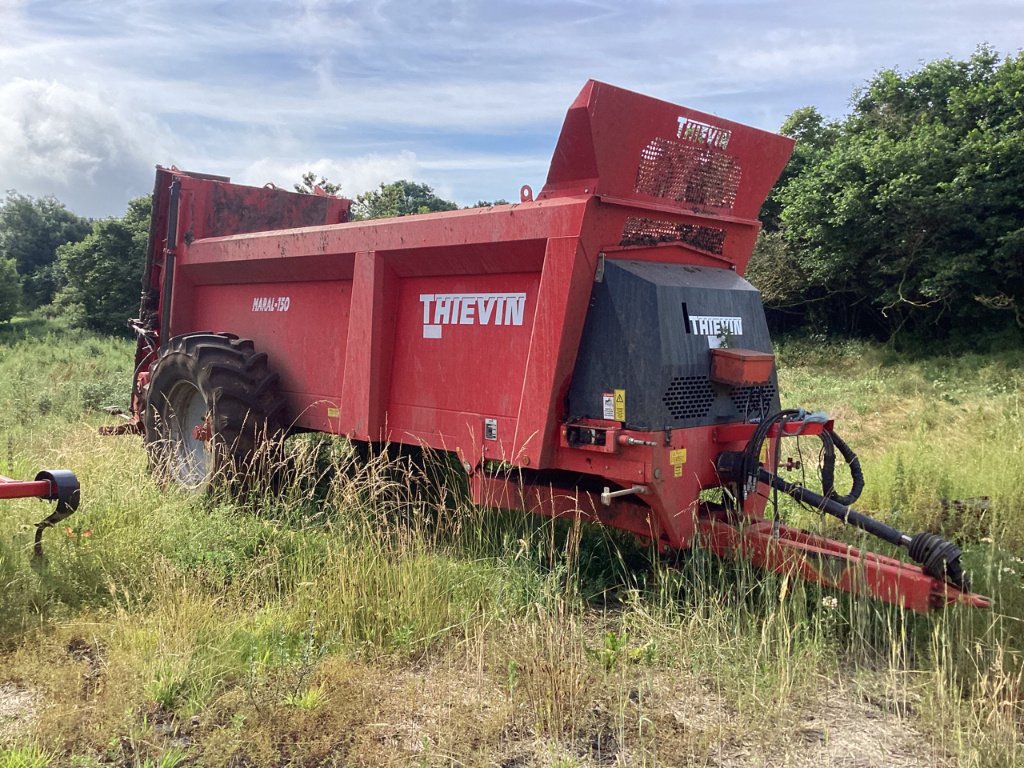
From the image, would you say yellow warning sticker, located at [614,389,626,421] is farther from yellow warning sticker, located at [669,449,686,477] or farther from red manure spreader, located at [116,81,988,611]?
yellow warning sticker, located at [669,449,686,477]

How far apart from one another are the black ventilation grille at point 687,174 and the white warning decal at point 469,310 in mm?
848

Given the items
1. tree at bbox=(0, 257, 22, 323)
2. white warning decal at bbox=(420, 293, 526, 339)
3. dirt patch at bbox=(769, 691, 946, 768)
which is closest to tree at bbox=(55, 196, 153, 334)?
tree at bbox=(0, 257, 22, 323)

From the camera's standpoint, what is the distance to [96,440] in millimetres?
6414

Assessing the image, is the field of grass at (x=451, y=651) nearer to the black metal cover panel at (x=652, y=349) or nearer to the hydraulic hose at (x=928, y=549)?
the hydraulic hose at (x=928, y=549)

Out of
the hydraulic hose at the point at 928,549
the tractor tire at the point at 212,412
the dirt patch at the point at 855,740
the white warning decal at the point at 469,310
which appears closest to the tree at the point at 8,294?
the tractor tire at the point at 212,412

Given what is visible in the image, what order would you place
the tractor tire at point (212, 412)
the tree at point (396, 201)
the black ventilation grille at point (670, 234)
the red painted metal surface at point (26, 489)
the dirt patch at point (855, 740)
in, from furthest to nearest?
the tree at point (396, 201) < the tractor tire at point (212, 412) < the black ventilation grille at point (670, 234) < the red painted metal surface at point (26, 489) < the dirt patch at point (855, 740)

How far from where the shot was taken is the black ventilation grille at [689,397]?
3.79m

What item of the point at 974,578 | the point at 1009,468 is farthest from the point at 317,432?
the point at 1009,468

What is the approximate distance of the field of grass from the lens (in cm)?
268

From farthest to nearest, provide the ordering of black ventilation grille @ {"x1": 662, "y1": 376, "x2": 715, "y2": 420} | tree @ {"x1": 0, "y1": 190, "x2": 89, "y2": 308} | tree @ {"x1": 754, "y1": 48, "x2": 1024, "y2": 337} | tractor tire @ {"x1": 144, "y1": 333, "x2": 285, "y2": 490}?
tree @ {"x1": 0, "y1": 190, "x2": 89, "y2": 308}, tree @ {"x1": 754, "y1": 48, "x2": 1024, "y2": 337}, tractor tire @ {"x1": 144, "y1": 333, "x2": 285, "y2": 490}, black ventilation grille @ {"x1": 662, "y1": 376, "x2": 715, "y2": 420}

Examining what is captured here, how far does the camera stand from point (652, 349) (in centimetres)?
372

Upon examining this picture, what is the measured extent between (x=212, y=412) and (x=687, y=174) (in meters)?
3.14

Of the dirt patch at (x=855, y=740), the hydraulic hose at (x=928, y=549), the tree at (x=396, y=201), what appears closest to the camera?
the dirt patch at (x=855, y=740)

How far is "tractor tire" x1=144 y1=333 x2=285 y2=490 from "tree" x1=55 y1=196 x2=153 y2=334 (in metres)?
22.7
